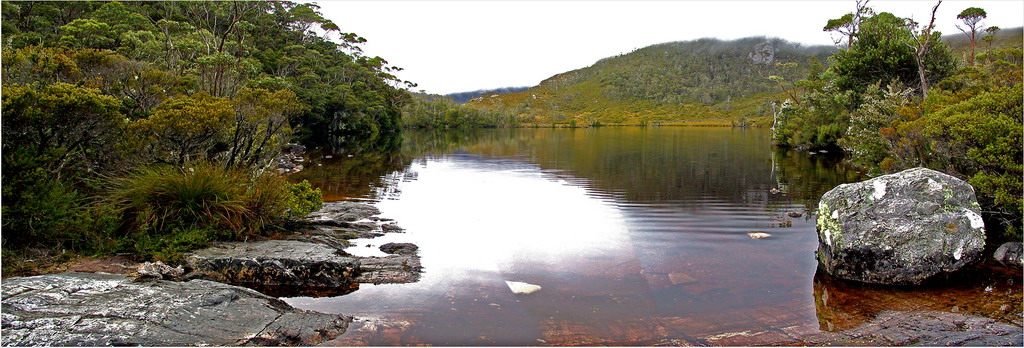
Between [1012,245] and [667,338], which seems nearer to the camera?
[667,338]

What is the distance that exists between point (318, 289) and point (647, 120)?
194 m

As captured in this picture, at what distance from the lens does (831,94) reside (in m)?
40.5

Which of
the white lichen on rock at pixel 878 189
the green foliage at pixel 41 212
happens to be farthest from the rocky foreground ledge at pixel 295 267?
the white lichen on rock at pixel 878 189

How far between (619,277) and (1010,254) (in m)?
8.44

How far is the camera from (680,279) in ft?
33.7

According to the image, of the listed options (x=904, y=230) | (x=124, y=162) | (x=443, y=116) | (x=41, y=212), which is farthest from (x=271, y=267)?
(x=443, y=116)

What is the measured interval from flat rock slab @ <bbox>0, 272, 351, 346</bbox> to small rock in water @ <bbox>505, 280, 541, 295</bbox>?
Answer: 10.1 ft

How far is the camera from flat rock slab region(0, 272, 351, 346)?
5945mm

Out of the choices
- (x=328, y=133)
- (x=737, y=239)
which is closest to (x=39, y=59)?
(x=737, y=239)

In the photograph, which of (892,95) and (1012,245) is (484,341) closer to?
(1012,245)

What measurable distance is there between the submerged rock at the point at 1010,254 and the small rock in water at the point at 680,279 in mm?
6740

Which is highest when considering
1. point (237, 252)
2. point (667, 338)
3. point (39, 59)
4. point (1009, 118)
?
point (39, 59)

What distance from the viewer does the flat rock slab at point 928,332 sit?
725 cm

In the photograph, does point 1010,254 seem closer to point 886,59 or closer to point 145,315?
point 145,315
